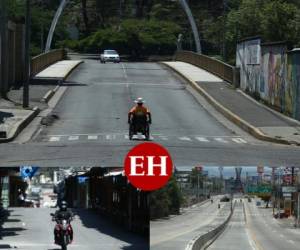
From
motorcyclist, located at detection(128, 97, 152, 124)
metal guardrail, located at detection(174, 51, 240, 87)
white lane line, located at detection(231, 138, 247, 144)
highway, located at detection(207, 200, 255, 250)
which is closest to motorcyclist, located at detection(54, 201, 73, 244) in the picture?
highway, located at detection(207, 200, 255, 250)

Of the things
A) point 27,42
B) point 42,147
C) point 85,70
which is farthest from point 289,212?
point 85,70

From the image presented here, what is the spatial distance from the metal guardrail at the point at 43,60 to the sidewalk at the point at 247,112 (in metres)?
11.1

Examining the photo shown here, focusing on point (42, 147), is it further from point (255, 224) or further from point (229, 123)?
point (255, 224)

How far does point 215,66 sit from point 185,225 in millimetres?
59359

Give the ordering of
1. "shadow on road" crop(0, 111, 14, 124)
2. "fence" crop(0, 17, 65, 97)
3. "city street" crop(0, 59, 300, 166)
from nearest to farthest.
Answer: "city street" crop(0, 59, 300, 166), "shadow on road" crop(0, 111, 14, 124), "fence" crop(0, 17, 65, 97)

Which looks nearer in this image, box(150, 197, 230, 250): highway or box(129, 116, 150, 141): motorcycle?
box(150, 197, 230, 250): highway

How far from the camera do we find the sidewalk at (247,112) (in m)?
34.2

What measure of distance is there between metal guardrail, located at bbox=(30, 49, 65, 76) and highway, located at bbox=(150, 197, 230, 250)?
52.8 meters

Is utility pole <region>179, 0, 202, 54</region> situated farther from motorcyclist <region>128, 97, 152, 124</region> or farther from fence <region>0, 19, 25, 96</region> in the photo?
motorcyclist <region>128, 97, 152, 124</region>

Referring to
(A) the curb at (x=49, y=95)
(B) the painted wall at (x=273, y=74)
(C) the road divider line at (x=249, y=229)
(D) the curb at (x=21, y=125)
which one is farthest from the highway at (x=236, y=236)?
(A) the curb at (x=49, y=95)

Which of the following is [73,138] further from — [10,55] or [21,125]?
[10,55]

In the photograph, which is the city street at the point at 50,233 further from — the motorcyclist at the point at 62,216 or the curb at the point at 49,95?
the curb at the point at 49,95

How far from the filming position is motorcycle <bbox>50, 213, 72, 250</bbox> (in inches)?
289

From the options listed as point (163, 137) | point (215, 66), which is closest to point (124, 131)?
point (163, 137)
